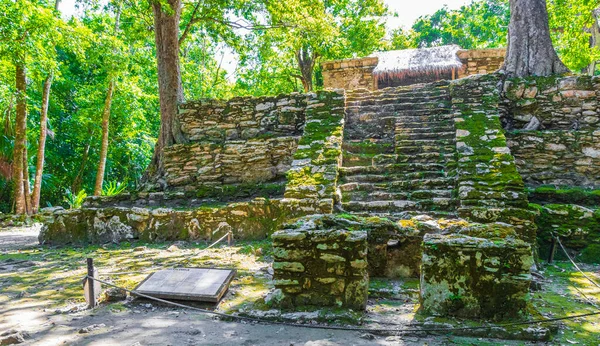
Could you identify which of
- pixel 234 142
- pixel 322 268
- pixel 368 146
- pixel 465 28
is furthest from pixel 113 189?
pixel 465 28

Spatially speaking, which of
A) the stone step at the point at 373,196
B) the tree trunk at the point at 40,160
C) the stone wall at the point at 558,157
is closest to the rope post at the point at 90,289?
the stone step at the point at 373,196

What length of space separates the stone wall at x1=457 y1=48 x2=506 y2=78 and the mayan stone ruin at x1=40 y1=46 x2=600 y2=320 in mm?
5412

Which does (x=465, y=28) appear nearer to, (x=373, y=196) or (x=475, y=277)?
(x=373, y=196)

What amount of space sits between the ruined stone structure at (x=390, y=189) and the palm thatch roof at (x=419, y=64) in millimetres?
5060

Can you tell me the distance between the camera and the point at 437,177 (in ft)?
19.7

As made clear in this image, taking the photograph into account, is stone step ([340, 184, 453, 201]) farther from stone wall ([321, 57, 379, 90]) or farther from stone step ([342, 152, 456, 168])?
stone wall ([321, 57, 379, 90])

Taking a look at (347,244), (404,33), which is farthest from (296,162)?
(404,33)

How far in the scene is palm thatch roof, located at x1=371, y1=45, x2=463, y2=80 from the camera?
12.8 metres

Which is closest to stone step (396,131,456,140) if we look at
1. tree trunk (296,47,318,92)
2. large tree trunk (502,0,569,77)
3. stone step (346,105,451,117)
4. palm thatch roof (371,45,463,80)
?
stone step (346,105,451,117)

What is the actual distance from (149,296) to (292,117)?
5.11m

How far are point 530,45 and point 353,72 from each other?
253 inches

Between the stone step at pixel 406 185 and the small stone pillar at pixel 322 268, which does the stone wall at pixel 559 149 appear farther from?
the small stone pillar at pixel 322 268

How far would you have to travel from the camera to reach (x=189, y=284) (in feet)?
12.9

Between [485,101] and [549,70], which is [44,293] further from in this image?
[549,70]
